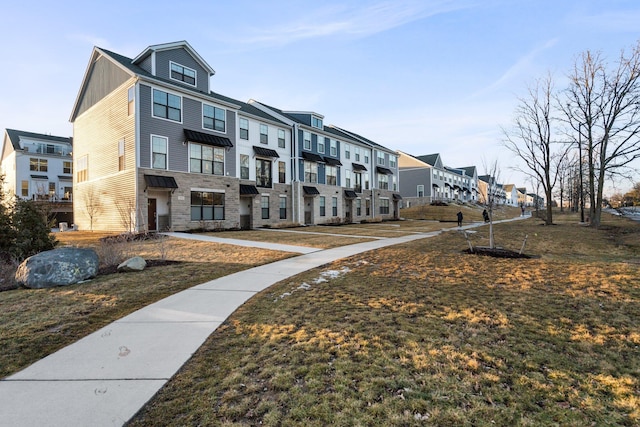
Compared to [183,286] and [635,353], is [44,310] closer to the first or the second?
[183,286]

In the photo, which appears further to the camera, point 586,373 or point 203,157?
point 203,157

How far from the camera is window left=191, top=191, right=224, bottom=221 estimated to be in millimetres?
20984

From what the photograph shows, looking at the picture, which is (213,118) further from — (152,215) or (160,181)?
(152,215)

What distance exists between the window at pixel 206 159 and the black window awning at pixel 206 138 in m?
0.62

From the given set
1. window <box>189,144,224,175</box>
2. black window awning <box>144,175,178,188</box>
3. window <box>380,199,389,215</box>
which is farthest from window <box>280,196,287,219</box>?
window <box>380,199,389,215</box>

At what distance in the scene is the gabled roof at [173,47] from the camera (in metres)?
20.1

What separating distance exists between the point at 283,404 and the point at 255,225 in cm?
2347

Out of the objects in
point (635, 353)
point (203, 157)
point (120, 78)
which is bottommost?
point (635, 353)

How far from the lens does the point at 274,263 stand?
9797 millimetres

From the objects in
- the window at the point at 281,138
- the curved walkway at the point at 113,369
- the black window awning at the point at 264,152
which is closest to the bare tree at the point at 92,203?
the black window awning at the point at 264,152

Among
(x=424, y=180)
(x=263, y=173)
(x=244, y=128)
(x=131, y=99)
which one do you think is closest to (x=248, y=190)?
(x=263, y=173)

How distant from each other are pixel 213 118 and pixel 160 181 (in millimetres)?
6422

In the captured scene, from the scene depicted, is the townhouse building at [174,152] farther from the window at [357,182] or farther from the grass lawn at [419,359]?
the grass lawn at [419,359]

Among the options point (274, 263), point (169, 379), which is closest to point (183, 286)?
point (274, 263)
